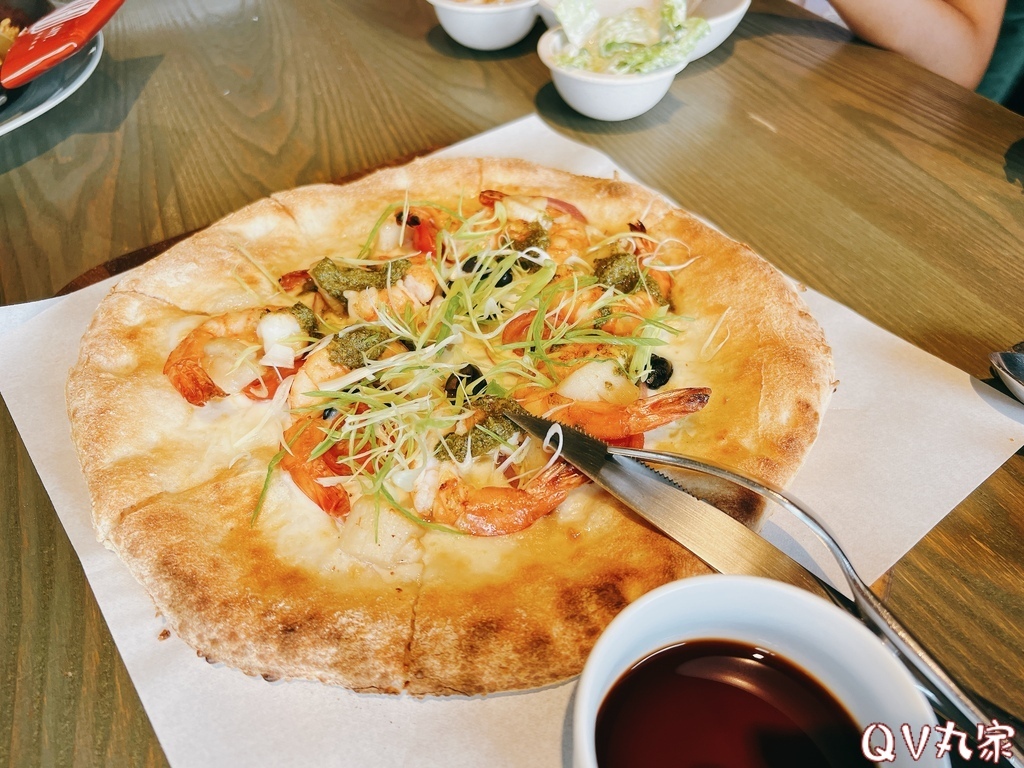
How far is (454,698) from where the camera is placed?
184 cm

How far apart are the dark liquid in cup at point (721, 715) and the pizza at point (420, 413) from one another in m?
0.32

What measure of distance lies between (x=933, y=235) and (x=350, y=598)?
3.01 meters

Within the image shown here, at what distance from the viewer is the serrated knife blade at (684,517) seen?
1817 millimetres

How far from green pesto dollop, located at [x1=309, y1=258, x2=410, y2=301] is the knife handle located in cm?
112

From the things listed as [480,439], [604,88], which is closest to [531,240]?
[480,439]

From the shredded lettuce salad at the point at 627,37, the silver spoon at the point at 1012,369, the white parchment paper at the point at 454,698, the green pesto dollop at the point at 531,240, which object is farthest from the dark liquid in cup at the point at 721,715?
the shredded lettuce salad at the point at 627,37

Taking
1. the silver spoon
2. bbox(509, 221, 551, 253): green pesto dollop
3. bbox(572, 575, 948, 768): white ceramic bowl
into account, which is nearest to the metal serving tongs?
bbox(572, 575, 948, 768): white ceramic bowl

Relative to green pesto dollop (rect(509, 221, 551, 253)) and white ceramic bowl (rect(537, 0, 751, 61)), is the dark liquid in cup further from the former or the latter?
white ceramic bowl (rect(537, 0, 751, 61))

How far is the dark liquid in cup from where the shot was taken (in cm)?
139

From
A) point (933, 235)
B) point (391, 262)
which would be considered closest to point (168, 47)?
point (391, 262)

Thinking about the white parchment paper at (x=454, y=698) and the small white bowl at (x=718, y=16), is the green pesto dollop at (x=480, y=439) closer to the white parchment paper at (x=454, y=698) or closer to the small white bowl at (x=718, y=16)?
the white parchment paper at (x=454, y=698)

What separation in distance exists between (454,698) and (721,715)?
2.39 feet

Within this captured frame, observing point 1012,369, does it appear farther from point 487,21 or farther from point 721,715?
point 487,21

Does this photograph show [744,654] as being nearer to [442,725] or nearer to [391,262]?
[442,725]
